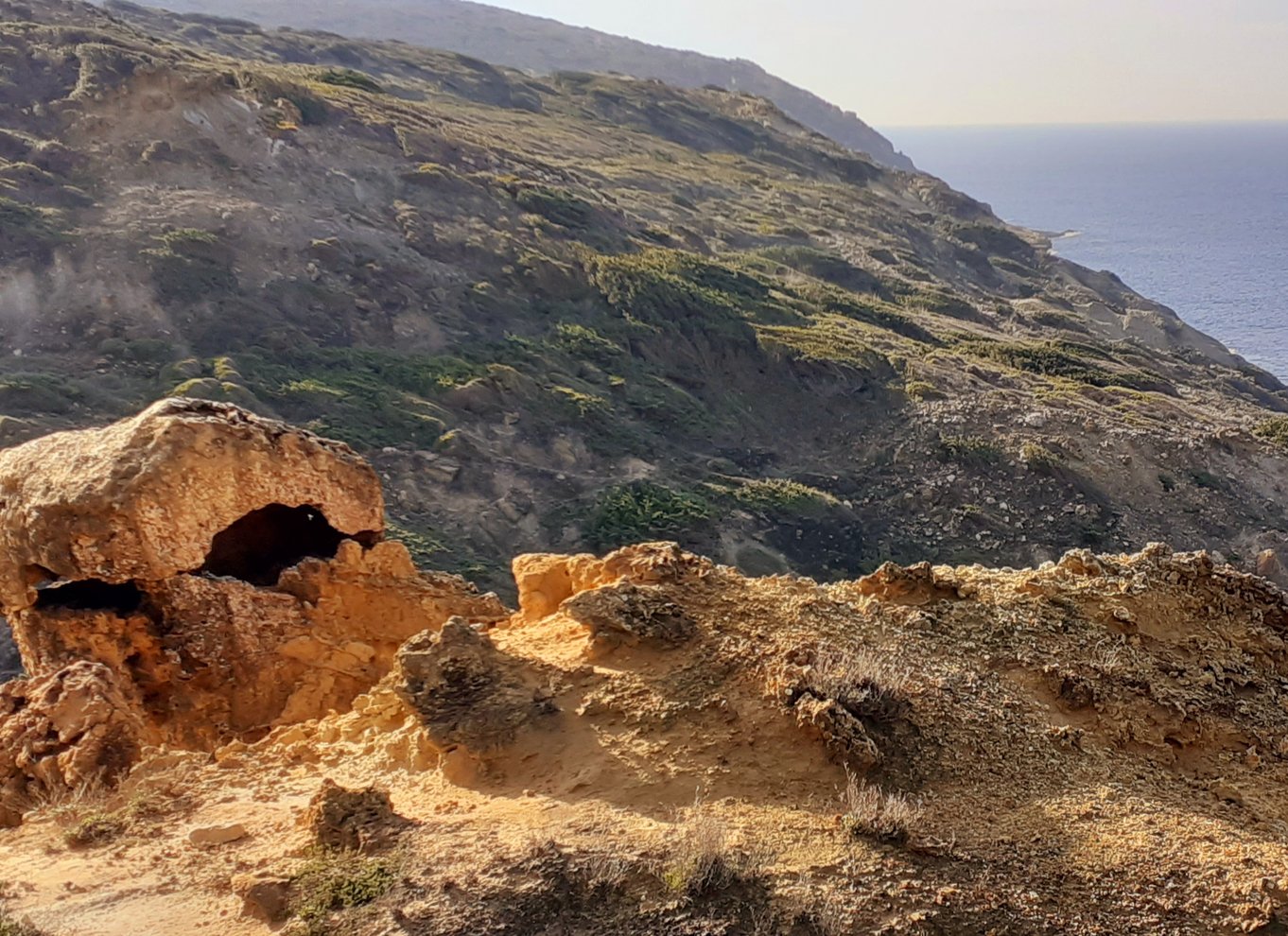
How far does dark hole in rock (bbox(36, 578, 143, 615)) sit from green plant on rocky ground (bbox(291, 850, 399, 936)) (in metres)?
3.55

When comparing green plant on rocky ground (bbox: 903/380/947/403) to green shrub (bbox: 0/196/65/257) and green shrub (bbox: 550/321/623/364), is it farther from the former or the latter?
green shrub (bbox: 0/196/65/257)

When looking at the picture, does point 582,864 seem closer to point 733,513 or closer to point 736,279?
point 733,513

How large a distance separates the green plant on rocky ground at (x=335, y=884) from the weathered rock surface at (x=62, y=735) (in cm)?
179

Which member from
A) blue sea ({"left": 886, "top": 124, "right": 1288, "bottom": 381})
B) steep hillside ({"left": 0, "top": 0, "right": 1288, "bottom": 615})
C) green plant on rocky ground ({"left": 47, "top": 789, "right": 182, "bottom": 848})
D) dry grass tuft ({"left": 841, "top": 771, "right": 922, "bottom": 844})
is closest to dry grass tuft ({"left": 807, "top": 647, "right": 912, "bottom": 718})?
dry grass tuft ({"left": 841, "top": 771, "right": 922, "bottom": 844})

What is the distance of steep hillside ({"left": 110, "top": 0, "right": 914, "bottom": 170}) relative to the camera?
447ft

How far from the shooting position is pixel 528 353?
2983 cm

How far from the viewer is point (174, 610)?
749cm

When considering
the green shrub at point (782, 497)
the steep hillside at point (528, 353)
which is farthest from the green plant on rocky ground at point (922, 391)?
the green shrub at point (782, 497)

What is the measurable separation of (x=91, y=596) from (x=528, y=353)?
22670 millimetres

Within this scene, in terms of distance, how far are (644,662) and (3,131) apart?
33312 mm

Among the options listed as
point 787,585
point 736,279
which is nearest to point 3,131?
point 736,279

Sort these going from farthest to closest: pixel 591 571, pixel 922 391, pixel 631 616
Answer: pixel 922 391 < pixel 591 571 < pixel 631 616

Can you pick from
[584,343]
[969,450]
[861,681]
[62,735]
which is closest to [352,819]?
[62,735]

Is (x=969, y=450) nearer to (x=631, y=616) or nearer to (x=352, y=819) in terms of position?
(x=631, y=616)
